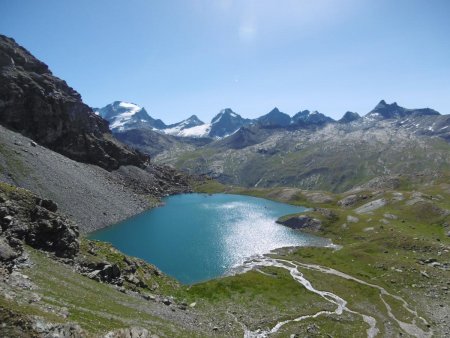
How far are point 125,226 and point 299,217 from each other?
250ft

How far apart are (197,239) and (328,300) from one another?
66.8 meters

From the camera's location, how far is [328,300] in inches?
3127

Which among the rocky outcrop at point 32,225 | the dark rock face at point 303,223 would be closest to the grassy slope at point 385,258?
the dark rock face at point 303,223

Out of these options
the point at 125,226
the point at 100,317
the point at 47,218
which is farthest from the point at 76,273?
the point at 125,226

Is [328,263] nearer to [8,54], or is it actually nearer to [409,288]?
[409,288]

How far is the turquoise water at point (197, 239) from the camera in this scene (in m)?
108

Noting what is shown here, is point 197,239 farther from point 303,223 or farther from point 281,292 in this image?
point 281,292

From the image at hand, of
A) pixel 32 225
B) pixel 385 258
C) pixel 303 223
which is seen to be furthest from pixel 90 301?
pixel 303 223

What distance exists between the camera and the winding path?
2535 inches

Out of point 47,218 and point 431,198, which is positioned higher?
point 47,218

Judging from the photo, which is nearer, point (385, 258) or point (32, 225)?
point (32, 225)

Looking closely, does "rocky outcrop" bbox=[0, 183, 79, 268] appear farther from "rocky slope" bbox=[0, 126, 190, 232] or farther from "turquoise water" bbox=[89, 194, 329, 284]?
"rocky slope" bbox=[0, 126, 190, 232]

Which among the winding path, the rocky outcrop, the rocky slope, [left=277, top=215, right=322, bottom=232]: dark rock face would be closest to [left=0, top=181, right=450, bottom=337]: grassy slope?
the winding path

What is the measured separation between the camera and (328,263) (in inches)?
4286
